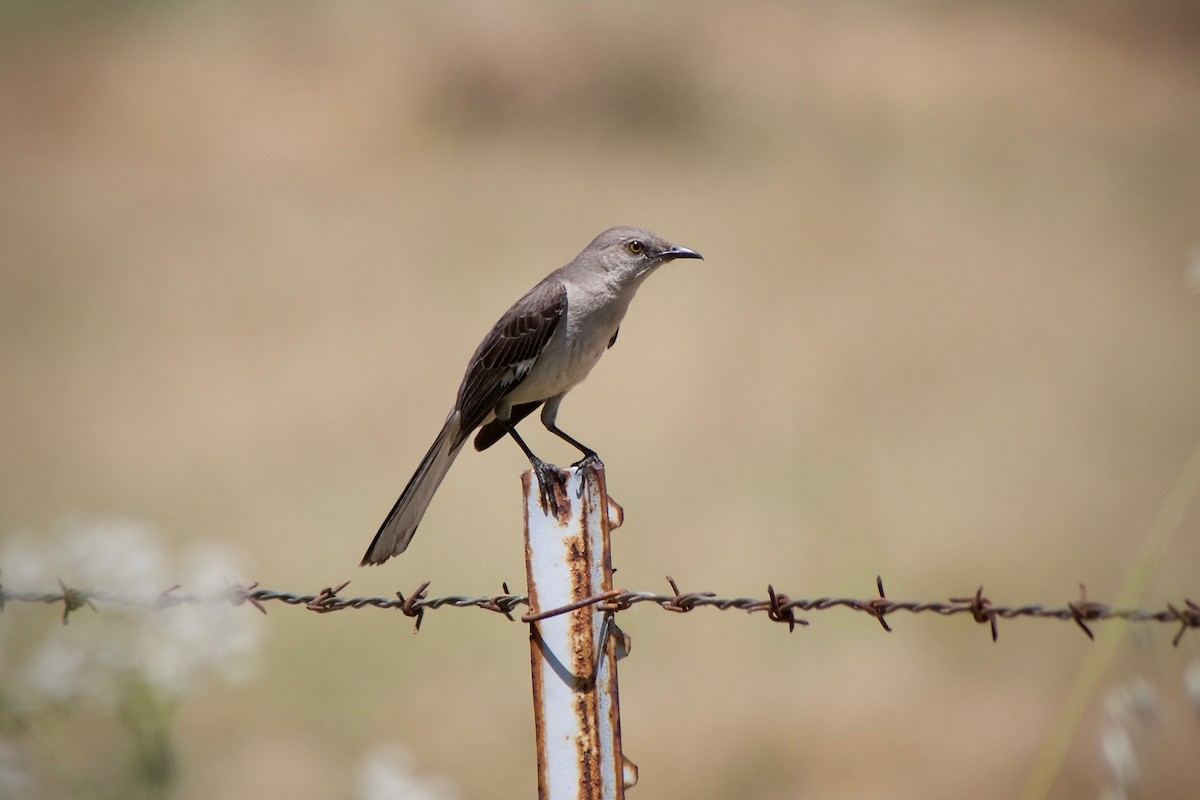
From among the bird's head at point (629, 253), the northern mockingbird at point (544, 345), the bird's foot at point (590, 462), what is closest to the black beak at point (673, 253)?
the bird's head at point (629, 253)

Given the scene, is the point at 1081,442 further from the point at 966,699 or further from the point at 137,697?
the point at 137,697

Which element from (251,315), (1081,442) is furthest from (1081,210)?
(251,315)

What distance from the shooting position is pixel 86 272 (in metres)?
13.2

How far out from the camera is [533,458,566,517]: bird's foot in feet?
8.50

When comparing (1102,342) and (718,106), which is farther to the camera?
(718,106)

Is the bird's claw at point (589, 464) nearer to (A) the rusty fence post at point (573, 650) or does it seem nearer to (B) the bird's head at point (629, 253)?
(A) the rusty fence post at point (573, 650)

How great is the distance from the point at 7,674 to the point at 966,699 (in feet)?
22.2

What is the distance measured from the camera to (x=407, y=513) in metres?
3.91

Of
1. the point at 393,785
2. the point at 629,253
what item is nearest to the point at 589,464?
the point at 393,785

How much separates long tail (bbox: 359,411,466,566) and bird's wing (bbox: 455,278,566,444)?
0.39 meters

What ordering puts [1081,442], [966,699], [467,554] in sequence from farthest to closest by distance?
[1081,442] → [467,554] → [966,699]

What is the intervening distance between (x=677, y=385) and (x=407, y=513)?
7.50m

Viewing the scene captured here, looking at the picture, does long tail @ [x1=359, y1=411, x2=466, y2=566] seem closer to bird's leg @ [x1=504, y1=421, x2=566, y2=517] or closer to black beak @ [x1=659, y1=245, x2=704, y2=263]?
bird's leg @ [x1=504, y1=421, x2=566, y2=517]

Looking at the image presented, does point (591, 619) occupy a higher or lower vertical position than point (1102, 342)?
lower
